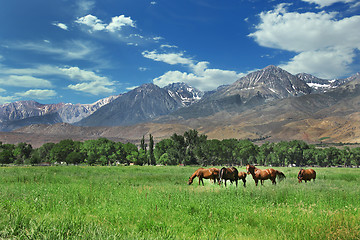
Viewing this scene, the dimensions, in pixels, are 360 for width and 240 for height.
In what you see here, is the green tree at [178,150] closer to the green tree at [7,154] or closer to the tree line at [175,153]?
the tree line at [175,153]

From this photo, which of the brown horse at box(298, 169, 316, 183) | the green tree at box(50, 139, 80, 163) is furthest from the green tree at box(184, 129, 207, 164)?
the brown horse at box(298, 169, 316, 183)

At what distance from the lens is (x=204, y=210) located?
11.5m

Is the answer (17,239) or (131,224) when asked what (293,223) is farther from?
(17,239)

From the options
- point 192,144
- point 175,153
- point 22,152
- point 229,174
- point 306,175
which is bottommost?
point 175,153

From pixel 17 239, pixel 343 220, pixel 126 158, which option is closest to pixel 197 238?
pixel 17 239

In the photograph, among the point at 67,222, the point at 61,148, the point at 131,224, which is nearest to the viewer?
the point at 67,222

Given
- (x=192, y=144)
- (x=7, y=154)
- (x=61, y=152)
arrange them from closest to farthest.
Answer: (x=7, y=154)
(x=61, y=152)
(x=192, y=144)

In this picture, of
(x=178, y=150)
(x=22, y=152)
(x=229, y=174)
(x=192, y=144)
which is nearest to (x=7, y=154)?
(x=22, y=152)

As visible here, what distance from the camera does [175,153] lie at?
9756cm

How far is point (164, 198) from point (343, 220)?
8130 mm

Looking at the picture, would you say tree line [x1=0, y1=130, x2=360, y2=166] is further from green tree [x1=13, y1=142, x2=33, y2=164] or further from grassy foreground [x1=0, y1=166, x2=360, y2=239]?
grassy foreground [x1=0, y1=166, x2=360, y2=239]

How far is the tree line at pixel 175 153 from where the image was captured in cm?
9356

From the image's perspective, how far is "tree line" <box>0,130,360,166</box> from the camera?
93.6 metres

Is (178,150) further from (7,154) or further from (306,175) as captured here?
(306,175)
